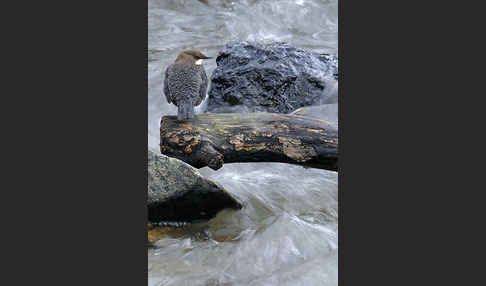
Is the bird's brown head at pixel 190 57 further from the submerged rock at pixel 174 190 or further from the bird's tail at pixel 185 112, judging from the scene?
the submerged rock at pixel 174 190

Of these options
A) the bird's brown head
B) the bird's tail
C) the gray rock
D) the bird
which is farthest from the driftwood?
the gray rock

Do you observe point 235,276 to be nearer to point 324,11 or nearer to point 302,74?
point 302,74

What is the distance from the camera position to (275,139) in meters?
3.13

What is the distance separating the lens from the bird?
10.9 feet

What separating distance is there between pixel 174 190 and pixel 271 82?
3.07m

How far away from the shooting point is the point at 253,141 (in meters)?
3.13

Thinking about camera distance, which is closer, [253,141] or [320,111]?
[253,141]

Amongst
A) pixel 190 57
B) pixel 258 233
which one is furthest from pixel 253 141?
pixel 190 57

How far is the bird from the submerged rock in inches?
16.2

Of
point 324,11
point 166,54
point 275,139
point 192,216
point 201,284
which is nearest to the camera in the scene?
point 201,284

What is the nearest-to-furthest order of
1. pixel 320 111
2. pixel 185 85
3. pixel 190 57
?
pixel 185 85, pixel 190 57, pixel 320 111

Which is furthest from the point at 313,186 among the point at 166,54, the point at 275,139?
the point at 166,54

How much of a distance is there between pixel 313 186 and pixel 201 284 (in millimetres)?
2011

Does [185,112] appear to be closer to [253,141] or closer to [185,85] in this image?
[185,85]
